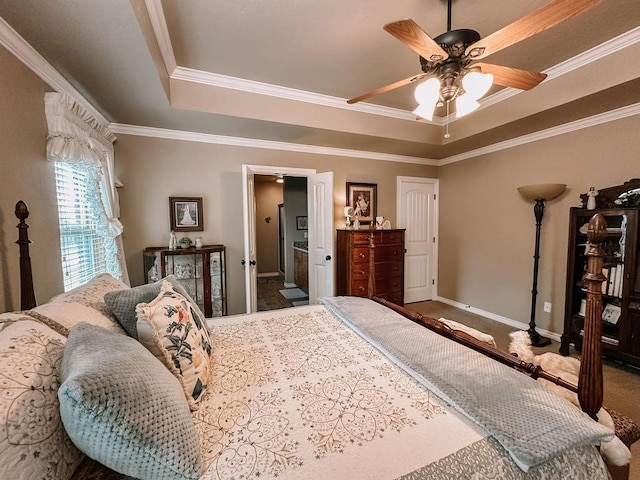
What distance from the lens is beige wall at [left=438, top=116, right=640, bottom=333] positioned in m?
2.72

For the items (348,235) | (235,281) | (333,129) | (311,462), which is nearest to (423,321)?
(311,462)

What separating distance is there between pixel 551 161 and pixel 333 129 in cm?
257

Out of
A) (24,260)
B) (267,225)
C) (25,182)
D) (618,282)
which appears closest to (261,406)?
(24,260)

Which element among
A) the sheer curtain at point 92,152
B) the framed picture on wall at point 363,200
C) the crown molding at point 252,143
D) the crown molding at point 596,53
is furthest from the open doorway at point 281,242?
the crown molding at point 596,53

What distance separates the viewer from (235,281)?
3.51 m

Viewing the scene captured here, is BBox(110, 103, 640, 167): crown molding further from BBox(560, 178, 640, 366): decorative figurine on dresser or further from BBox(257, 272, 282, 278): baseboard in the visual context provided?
BBox(257, 272, 282, 278): baseboard

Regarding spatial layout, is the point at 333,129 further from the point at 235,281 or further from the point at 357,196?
the point at 235,281

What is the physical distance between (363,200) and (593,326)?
10.7 ft

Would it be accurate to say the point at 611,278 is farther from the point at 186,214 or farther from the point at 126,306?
the point at 186,214

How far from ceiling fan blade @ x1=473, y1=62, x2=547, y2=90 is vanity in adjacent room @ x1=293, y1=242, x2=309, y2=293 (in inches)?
145

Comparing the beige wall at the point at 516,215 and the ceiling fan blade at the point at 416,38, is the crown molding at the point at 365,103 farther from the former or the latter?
the ceiling fan blade at the point at 416,38

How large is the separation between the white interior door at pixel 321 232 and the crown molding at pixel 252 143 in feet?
1.51

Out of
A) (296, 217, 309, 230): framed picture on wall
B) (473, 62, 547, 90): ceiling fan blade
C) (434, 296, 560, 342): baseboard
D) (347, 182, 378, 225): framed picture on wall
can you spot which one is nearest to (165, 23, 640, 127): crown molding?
(473, 62, 547, 90): ceiling fan blade

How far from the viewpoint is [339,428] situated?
0.89 metres
